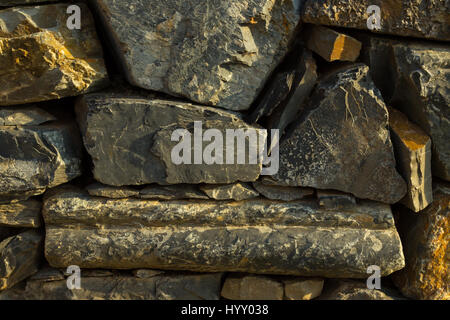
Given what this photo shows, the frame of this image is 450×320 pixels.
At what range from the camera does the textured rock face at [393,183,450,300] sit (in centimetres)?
239

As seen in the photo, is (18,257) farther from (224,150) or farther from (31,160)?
(224,150)

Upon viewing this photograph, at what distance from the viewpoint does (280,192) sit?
2406mm

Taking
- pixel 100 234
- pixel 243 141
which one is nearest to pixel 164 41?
pixel 243 141

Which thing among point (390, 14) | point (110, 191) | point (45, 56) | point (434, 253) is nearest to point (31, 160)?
point (110, 191)

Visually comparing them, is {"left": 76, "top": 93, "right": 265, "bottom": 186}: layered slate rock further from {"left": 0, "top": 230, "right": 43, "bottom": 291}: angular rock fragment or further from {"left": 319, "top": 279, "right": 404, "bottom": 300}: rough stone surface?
{"left": 319, "top": 279, "right": 404, "bottom": 300}: rough stone surface

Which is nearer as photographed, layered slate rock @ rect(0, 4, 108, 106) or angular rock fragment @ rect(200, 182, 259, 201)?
layered slate rock @ rect(0, 4, 108, 106)

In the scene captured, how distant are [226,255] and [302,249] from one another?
0.40m

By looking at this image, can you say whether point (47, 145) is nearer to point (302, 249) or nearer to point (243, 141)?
point (243, 141)

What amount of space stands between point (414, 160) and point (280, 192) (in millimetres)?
698

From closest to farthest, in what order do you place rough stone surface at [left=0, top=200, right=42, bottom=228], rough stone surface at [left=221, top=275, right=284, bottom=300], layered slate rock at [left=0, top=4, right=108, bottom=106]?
layered slate rock at [left=0, top=4, right=108, bottom=106]
rough stone surface at [left=0, top=200, right=42, bottom=228]
rough stone surface at [left=221, top=275, right=284, bottom=300]

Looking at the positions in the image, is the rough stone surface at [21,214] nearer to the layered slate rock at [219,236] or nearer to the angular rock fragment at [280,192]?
the layered slate rock at [219,236]

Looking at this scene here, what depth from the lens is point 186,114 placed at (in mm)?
2270

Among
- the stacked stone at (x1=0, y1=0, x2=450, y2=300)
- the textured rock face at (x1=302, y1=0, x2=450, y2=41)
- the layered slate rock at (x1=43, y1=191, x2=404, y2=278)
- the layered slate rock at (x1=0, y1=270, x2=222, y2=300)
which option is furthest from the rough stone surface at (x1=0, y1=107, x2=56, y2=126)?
the textured rock face at (x1=302, y1=0, x2=450, y2=41)

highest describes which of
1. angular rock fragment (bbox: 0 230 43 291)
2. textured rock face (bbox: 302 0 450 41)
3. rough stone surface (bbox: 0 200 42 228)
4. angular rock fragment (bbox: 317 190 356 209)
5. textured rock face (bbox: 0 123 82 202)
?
textured rock face (bbox: 302 0 450 41)
